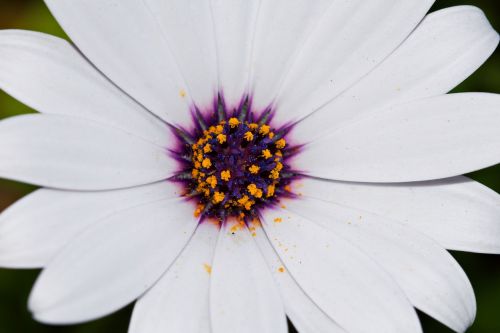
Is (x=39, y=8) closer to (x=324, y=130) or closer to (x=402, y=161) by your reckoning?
(x=324, y=130)

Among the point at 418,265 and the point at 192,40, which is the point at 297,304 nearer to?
the point at 418,265

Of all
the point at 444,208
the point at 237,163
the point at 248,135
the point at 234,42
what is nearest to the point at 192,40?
the point at 234,42

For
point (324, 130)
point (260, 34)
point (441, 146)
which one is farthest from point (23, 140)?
point (441, 146)

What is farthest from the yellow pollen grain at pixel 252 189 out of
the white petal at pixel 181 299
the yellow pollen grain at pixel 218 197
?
the white petal at pixel 181 299

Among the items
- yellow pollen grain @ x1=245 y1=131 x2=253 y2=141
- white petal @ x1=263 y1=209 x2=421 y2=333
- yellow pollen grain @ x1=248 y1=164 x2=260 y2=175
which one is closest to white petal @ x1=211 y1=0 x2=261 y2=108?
yellow pollen grain @ x1=245 y1=131 x2=253 y2=141

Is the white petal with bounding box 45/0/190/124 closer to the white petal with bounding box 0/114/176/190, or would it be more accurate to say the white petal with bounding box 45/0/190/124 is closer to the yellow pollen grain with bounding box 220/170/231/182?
the white petal with bounding box 0/114/176/190

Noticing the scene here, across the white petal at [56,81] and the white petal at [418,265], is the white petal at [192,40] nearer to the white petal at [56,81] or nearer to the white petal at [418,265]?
the white petal at [56,81]
